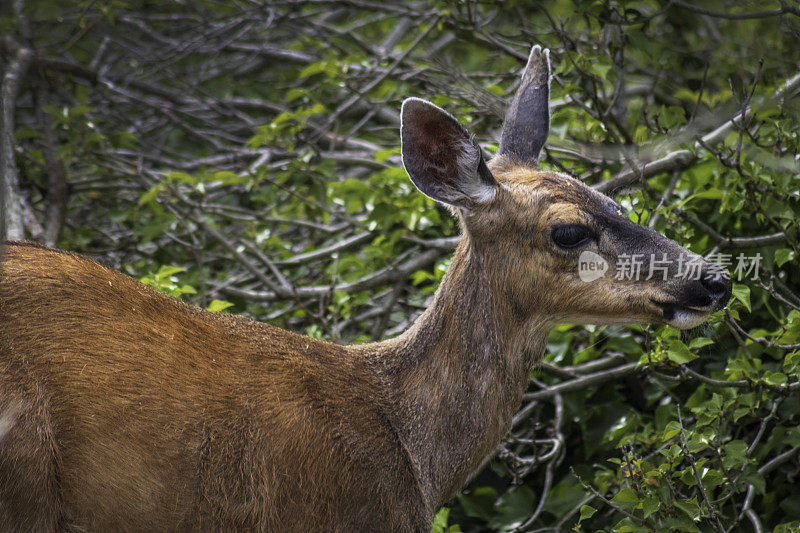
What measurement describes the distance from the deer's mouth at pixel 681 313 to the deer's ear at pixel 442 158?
927mm

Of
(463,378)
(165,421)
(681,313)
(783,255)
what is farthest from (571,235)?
(165,421)

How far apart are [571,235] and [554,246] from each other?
0.29 feet

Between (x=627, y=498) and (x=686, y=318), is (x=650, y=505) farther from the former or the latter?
(x=686, y=318)

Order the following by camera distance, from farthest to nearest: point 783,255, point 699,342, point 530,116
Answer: point 783,255, point 530,116, point 699,342

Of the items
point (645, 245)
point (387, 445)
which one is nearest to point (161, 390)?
point (387, 445)

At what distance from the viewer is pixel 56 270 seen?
3.50 meters

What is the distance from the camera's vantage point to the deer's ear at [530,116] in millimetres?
4605

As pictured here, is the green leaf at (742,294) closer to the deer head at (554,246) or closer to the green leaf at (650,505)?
the deer head at (554,246)

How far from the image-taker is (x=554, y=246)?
3908mm

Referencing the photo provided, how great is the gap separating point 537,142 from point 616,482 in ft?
6.43

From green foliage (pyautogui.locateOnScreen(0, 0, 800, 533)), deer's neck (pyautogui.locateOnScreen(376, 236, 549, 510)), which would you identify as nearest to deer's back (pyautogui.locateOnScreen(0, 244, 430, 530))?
deer's neck (pyautogui.locateOnScreen(376, 236, 549, 510))

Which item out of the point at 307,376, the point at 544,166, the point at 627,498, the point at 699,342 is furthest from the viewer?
the point at 544,166

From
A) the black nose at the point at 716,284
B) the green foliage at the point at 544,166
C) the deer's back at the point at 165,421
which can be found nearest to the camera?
the deer's back at the point at 165,421

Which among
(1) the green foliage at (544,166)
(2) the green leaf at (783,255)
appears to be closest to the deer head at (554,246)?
(1) the green foliage at (544,166)
